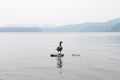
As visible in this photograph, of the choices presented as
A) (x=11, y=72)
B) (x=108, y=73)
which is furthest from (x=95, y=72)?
(x=11, y=72)

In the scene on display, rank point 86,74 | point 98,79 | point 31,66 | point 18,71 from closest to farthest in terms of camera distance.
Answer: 1. point 98,79
2. point 86,74
3. point 18,71
4. point 31,66

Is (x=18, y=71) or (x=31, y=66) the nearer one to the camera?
(x=18, y=71)

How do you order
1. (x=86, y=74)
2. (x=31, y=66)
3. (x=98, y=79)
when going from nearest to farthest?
(x=98, y=79) → (x=86, y=74) → (x=31, y=66)

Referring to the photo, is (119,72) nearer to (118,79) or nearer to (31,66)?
(118,79)

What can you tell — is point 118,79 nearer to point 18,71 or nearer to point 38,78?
point 38,78

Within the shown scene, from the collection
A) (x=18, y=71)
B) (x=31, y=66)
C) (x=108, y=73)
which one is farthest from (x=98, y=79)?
(x=31, y=66)

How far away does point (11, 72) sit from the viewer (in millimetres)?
42188

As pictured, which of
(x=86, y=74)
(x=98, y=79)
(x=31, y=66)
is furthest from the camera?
(x=31, y=66)

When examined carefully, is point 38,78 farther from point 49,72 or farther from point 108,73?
point 108,73

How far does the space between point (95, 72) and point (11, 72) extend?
12.2 meters

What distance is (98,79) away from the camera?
3616 cm

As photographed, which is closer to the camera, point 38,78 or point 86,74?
point 38,78

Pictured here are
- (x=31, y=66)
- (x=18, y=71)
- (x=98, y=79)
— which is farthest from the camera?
(x=31, y=66)

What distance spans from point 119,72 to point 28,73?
43.5 feet
